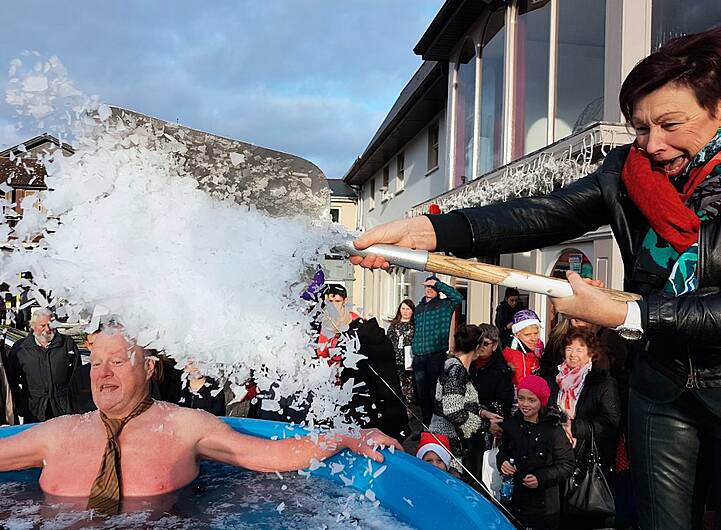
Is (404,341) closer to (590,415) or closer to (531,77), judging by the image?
(590,415)

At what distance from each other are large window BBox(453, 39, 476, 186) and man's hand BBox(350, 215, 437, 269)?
26.1 feet

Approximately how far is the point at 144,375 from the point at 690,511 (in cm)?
224

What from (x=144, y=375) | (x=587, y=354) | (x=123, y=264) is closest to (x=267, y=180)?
(x=123, y=264)

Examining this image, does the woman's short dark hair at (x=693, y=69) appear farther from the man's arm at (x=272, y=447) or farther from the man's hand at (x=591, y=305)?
the man's arm at (x=272, y=447)

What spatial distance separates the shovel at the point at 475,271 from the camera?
62.5 inches

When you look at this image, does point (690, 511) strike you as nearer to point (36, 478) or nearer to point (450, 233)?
point (450, 233)

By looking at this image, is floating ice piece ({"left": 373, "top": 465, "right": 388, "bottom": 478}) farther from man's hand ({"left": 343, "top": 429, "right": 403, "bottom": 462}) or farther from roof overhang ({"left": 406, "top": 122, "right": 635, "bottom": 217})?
roof overhang ({"left": 406, "top": 122, "right": 635, "bottom": 217})

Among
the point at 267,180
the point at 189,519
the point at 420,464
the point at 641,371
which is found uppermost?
the point at 267,180

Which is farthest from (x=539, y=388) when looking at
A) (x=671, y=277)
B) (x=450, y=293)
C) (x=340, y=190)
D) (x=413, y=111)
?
(x=340, y=190)

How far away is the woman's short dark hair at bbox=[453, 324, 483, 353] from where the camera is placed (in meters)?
4.82

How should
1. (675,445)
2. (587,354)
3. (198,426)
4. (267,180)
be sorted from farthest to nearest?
1. (587,354)
2. (198,426)
3. (267,180)
4. (675,445)

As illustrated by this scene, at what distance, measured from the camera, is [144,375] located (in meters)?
2.87

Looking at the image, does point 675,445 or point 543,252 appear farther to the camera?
point 543,252

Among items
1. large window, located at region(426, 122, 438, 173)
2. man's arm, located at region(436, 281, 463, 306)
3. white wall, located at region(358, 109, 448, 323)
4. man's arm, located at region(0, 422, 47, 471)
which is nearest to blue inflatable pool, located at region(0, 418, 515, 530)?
man's arm, located at region(0, 422, 47, 471)
